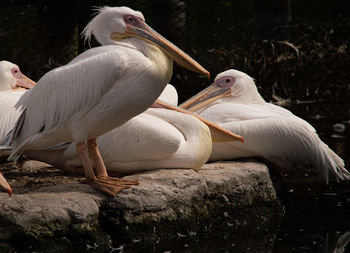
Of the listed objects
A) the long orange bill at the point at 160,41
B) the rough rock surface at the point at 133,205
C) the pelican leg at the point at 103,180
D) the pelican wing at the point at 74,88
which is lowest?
the rough rock surface at the point at 133,205

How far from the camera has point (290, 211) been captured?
13.8 feet

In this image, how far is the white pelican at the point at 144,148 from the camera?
3.86 metres

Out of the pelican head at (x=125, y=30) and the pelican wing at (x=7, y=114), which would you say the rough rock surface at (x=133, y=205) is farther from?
the pelican head at (x=125, y=30)

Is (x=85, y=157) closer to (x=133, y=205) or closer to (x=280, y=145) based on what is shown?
(x=133, y=205)

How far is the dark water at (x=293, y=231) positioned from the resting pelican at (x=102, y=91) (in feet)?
1.49

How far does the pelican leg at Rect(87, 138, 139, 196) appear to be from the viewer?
3525 mm

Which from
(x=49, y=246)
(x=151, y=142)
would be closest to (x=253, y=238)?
(x=151, y=142)

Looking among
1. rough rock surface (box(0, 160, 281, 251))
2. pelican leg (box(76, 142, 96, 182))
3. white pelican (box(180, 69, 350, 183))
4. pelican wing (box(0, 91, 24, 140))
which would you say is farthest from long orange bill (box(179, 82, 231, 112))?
pelican leg (box(76, 142, 96, 182))

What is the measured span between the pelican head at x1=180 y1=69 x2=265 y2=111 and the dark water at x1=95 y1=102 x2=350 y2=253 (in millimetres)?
665

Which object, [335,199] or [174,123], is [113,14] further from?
[335,199]

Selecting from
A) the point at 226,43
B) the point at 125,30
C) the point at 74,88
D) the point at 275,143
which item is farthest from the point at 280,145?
the point at 226,43

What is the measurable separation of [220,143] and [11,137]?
142 centimetres

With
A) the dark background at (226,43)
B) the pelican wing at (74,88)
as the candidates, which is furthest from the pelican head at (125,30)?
the dark background at (226,43)

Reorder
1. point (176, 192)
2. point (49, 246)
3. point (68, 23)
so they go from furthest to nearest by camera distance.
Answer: point (68, 23) < point (176, 192) < point (49, 246)
